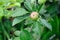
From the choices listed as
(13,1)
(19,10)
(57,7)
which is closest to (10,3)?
(13,1)

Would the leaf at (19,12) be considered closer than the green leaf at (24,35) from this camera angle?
No

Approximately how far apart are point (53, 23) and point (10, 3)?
0.33 meters

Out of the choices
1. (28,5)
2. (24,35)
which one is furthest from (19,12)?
(24,35)

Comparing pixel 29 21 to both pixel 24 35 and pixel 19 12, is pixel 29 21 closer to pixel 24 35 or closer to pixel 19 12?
pixel 19 12

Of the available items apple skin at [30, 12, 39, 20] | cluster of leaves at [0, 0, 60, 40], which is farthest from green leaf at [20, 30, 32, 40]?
apple skin at [30, 12, 39, 20]

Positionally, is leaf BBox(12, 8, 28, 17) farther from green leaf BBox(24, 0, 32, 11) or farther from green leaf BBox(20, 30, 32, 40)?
green leaf BBox(20, 30, 32, 40)

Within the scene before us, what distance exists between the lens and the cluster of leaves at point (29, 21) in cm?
100

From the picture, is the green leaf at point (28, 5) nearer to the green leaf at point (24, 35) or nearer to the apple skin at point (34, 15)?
the apple skin at point (34, 15)

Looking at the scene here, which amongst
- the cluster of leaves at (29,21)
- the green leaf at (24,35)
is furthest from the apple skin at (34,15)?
the green leaf at (24,35)

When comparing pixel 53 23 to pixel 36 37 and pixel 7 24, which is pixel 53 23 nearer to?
pixel 36 37

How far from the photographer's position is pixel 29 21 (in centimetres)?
106

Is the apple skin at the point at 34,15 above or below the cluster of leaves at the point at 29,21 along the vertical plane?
above

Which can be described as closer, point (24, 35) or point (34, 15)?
point (24, 35)

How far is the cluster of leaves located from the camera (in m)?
1.00
